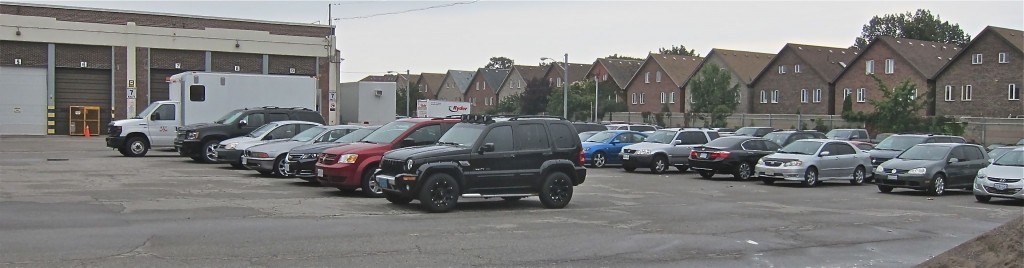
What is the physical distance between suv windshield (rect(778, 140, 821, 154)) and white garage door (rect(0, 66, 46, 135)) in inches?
1585

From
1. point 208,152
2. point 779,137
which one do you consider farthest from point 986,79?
point 208,152

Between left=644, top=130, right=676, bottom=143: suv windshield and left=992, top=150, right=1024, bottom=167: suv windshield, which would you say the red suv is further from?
left=644, top=130, right=676, bottom=143: suv windshield

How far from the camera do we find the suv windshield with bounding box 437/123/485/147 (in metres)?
15.4

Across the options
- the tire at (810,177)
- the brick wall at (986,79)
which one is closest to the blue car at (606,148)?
the tire at (810,177)

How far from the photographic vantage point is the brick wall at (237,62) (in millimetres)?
54031

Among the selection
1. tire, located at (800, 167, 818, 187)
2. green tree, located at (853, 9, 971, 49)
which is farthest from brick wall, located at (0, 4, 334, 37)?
green tree, located at (853, 9, 971, 49)

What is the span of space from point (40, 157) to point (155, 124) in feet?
11.6

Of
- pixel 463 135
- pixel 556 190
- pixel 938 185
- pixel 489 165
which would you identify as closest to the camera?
pixel 489 165

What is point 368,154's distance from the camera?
17.0 metres

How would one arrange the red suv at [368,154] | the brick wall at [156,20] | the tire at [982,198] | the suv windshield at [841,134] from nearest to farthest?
the red suv at [368,154]
the tire at [982,198]
the suv windshield at [841,134]
the brick wall at [156,20]

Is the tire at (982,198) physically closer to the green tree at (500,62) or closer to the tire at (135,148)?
the tire at (135,148)

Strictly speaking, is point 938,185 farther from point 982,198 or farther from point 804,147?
point 804,147

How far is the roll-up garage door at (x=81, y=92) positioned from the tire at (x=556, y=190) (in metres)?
41.5

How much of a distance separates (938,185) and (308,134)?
15326 mm
